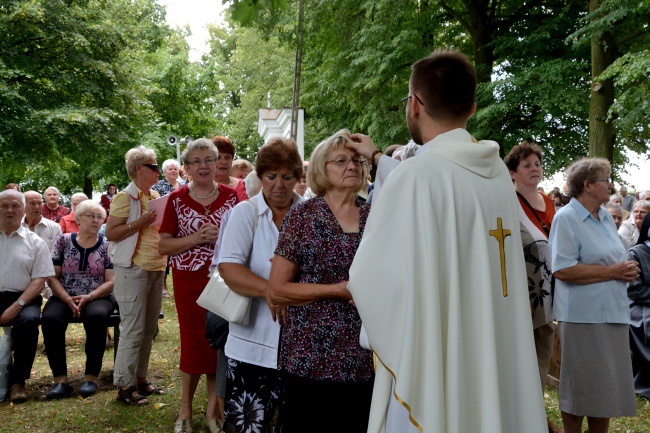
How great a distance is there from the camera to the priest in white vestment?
8.38 ft

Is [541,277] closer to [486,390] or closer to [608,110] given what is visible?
[486,390]

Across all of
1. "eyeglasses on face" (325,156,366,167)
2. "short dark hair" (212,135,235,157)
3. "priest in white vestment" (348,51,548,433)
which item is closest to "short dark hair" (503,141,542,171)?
"eyeglasses on face" (325,156,366,167)

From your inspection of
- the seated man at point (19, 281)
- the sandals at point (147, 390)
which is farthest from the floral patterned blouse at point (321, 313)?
the seated man at point (19, 281)

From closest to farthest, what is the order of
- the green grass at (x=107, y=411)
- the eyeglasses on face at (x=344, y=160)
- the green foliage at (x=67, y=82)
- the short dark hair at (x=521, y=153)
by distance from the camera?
the eyeglasses on face at (x=344, y=160) < the short dark hair at (x=521, y=153) < the green grass at (x=107, y=411) < the green foliage at (x=67, y=82)

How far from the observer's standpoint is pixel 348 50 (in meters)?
20.9

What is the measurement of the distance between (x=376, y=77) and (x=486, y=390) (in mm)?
17546

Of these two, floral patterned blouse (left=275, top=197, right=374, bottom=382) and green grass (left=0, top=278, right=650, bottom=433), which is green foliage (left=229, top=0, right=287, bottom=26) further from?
green grass (left=0, top=278, right=650, bottom=433)

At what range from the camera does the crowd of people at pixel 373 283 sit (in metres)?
2.60

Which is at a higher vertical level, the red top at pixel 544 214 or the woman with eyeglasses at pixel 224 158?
the woman with eyeglasses at pixel 224 158

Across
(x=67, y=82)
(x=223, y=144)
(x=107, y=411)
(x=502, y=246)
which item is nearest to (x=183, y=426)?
(x=107, y=411)

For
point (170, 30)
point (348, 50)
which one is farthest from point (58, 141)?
point (170, 30)

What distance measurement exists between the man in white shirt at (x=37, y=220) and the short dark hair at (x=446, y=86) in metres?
8.00

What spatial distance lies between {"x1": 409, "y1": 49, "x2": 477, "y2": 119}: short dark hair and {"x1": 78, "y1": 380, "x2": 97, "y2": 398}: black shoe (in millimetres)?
5562

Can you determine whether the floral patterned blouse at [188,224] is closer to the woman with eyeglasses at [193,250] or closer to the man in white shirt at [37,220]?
the woman with eyeglasses at [193,250]
